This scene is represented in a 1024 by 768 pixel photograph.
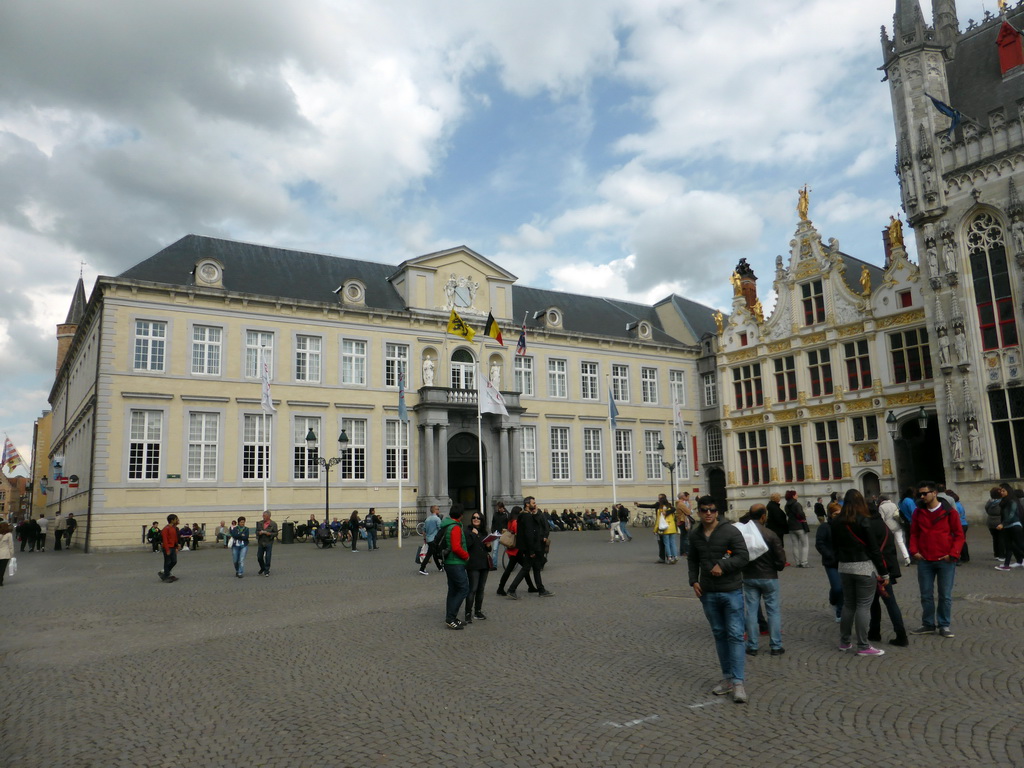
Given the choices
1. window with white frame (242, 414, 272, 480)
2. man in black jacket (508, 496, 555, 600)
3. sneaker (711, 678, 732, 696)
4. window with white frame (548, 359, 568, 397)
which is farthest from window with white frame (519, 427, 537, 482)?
sneaker (711, 678, 732, 696)

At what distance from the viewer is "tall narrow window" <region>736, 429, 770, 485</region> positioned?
4322 cm

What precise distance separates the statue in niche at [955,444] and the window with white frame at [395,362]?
2544 centimetres

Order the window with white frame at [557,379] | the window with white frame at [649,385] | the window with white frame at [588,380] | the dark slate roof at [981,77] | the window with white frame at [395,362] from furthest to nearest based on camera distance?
the window with white frame at [649,385] → the window with white frame at [588,380] → the window with white frame at [557,379] → the window with white frame at [395,362] → the dark slate roof at [981,77]

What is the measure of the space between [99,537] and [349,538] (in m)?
10.3

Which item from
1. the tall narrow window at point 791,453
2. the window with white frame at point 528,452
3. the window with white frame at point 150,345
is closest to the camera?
the window with white frame at point 150,345

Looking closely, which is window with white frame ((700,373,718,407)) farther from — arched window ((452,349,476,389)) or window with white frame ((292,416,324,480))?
window with white frame ((292,416,324,480))

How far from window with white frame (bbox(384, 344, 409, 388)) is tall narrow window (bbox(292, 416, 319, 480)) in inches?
182

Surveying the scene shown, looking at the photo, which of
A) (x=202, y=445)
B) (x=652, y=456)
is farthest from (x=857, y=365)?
(x=202, y=445)

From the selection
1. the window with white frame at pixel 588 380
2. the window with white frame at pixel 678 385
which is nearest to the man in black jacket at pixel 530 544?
the window with white frame at pixel 588 380

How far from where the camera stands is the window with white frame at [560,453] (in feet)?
146

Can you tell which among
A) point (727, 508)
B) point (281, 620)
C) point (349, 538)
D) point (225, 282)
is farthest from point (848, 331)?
point (281, 620)

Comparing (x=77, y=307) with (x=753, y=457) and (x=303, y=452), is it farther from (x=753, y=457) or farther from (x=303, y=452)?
(x=753, y=457)

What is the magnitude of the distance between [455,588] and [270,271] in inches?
1284

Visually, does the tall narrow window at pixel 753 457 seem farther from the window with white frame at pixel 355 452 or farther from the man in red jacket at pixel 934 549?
the man in red jacket at pixel 934 549
